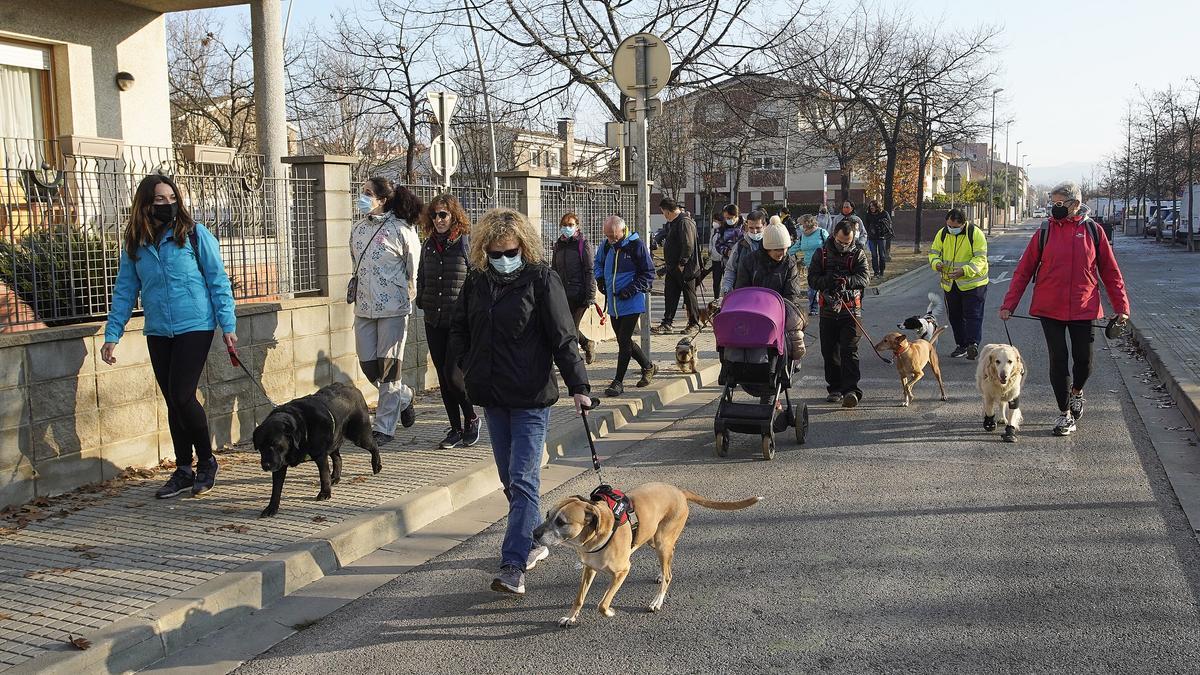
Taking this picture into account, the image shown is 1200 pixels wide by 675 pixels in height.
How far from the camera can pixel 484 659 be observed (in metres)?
4.38

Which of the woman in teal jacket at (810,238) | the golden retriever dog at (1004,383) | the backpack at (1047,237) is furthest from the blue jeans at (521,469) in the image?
the woman in teal jacket at (810,238)

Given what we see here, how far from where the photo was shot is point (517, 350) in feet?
16.8

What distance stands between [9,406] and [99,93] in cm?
908

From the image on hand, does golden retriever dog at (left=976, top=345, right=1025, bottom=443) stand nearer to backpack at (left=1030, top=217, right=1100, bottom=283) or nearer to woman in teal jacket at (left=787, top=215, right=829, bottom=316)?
backpack at (left=1030, top=217, right=1100, bottom=283)

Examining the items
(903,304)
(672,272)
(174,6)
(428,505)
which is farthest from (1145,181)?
(428,505)

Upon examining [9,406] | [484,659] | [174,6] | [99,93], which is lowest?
[484,659]

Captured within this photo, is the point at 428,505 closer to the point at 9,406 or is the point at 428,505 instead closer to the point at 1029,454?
the point at 9,406

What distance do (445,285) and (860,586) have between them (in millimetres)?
4066

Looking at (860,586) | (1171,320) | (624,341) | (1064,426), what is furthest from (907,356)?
(1171,320)

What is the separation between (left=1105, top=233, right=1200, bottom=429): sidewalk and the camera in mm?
9763

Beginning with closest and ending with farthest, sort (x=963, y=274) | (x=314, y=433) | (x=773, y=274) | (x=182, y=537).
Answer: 1. (x=182, y=537)
2. (x=314, y=433)
3. (x=773, y=274)
4. (x=963, y=274)

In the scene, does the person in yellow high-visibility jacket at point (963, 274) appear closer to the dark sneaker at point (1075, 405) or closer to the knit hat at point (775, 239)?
the dark sneaker at point (1075, 405)

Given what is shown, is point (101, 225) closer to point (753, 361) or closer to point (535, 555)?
point (535, 555)

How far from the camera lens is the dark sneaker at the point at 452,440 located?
26.2 feet
